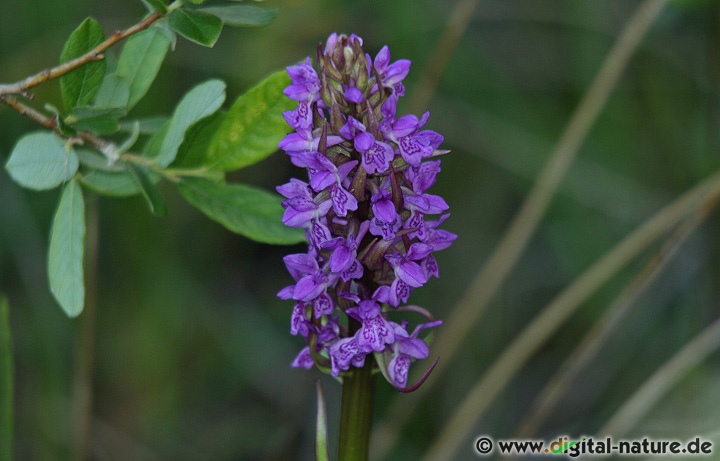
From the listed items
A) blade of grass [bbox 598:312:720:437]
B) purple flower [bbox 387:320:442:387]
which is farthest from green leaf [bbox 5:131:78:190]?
blade of grass [bbox 598:312:720:437]

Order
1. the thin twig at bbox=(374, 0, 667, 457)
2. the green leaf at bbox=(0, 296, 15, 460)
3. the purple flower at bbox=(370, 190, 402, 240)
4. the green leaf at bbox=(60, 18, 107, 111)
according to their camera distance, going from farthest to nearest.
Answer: the thin twig at bbox=(374, 0, 667, 457), the green leaf at bbox=(0, 296, 15, 460), the green leaf at bbox=(60, 18, 107, 111), the purple flower at bbox=(370, 190, 402, 240)

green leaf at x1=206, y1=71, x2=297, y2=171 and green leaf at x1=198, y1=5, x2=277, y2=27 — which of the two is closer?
green leaf at x1=198, y1=5, x2=277, y2=27

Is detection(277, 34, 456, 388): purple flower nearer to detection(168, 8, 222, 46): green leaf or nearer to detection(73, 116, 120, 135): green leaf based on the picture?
detection(168, 8, 222, 46): green leaf

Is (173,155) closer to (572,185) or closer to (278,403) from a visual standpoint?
(278,403)

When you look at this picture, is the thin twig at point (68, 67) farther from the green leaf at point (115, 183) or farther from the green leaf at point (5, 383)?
the green leaf at point (5, 383)

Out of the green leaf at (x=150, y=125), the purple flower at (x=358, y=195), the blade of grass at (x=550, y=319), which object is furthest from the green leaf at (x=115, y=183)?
the blade of grass at (x=550, y=319)

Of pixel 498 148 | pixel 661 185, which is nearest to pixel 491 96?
pixel 498 148

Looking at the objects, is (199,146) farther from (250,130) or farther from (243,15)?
(243,15)
